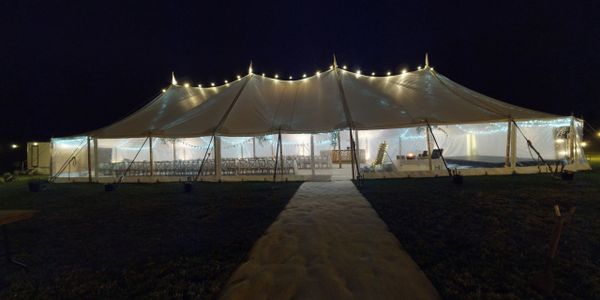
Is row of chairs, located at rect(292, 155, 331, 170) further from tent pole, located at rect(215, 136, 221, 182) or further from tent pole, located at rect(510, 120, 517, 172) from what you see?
tent pole, located at rect(510, 120, 517, 172)

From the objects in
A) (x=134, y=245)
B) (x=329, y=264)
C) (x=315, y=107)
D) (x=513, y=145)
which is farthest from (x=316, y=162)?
(x=329, y=264)

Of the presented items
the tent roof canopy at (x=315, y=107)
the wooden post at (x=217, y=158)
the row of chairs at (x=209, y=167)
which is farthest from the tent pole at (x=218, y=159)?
the row of chairs at (x=209, y=167)

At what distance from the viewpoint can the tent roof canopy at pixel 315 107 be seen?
7629mm

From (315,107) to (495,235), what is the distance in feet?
21.4

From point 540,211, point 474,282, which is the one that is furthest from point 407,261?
point 540,211

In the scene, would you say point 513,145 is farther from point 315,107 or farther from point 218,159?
point 218,159

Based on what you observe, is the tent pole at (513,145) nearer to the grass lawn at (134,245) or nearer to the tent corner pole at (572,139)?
the tent corner pole at (572,139)

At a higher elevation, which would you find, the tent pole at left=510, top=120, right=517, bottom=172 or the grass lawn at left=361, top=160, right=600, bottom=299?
the tent pole at left=510, top=120, right=517, bottom=172

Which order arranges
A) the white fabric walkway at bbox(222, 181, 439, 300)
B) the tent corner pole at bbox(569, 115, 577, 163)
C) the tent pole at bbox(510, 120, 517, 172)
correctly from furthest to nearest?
the tent corner pole at bbox(569, 115, 577, 163) → the tent pole at bbox(510, 120, 517, 172) → the white fabric walkway at bbox(222, 181, 439, 300)

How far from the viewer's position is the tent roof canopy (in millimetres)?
7629

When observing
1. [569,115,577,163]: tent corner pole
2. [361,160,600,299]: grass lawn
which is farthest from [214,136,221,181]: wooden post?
[569,115,577,163]: tent corner pole

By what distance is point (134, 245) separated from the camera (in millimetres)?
3076

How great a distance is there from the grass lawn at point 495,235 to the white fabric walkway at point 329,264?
0.23 metres

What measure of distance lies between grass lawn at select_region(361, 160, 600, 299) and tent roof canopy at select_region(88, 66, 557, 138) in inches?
99.2
